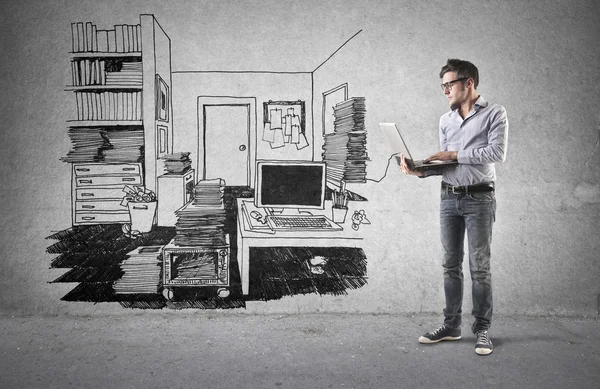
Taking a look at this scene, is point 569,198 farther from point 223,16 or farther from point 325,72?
point 223,16

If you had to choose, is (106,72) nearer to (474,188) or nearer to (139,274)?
(139,274)

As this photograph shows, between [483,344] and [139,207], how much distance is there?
7.91 ft

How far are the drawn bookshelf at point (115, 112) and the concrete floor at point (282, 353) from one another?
2.69ft

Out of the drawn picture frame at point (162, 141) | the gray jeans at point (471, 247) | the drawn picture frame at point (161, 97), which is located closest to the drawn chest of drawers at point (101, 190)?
the drawn picture frame at point (162, 141)

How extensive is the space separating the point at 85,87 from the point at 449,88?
8.06 ft

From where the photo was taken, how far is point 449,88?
2537mm

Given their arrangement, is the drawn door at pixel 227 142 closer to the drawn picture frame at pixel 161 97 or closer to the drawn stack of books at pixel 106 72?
the drawn picture frame at pixel 161 97

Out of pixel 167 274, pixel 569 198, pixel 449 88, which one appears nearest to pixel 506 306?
pixel 569 198

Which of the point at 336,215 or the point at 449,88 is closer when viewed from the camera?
the point at 449,88

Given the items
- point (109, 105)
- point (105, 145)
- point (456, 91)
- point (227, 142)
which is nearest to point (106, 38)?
point (109, 105)

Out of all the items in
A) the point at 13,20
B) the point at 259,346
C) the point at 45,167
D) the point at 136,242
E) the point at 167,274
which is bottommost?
the point at 259,346

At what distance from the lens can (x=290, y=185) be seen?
3.05m

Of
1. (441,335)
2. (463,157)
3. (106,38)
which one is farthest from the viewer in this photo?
(106,38)

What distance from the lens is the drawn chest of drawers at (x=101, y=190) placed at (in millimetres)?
2980
